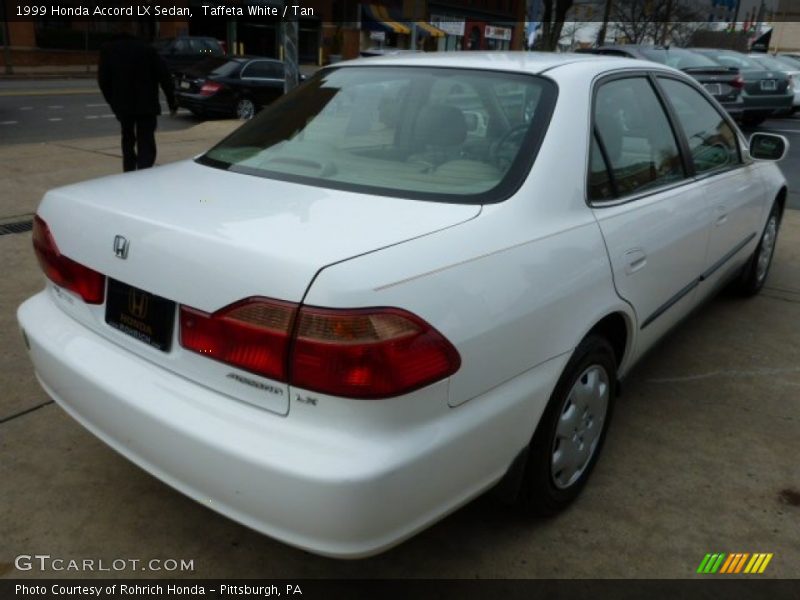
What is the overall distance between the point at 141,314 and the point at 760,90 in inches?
633

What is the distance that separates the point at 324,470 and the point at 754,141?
141 inches

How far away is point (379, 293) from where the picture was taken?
5.68 feet

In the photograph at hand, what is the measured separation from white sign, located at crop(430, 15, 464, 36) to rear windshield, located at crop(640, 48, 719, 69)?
3441 centimetres

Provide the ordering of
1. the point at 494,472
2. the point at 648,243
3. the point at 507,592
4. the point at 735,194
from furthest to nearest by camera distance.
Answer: the point at 735,194 < the point at 648,243 < the point at 507,592 < the point at 494,472

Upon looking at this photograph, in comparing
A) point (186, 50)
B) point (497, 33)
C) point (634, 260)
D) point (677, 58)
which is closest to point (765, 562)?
point (634, 260)

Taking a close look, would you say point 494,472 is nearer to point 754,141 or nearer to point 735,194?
point 735,194

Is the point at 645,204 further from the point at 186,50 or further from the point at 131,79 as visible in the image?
the point at 186,50

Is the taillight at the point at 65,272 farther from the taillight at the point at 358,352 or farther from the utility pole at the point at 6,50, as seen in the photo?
the utility pole at the point at 6,50

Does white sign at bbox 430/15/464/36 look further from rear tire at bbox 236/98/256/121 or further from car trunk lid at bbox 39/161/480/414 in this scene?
car trunk lid at bbox 39/161/480/414

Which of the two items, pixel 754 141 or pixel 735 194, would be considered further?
pixel 754 141

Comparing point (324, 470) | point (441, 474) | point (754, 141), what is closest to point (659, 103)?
point (754, 141)

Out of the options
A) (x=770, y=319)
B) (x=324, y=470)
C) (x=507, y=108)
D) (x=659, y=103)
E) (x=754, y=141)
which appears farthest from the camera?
(x=770, y=319)

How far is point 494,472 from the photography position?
209 cm

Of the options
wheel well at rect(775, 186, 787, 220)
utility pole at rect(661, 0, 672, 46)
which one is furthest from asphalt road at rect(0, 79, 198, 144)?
utility pole at rect(661, 0, 672, 46)
